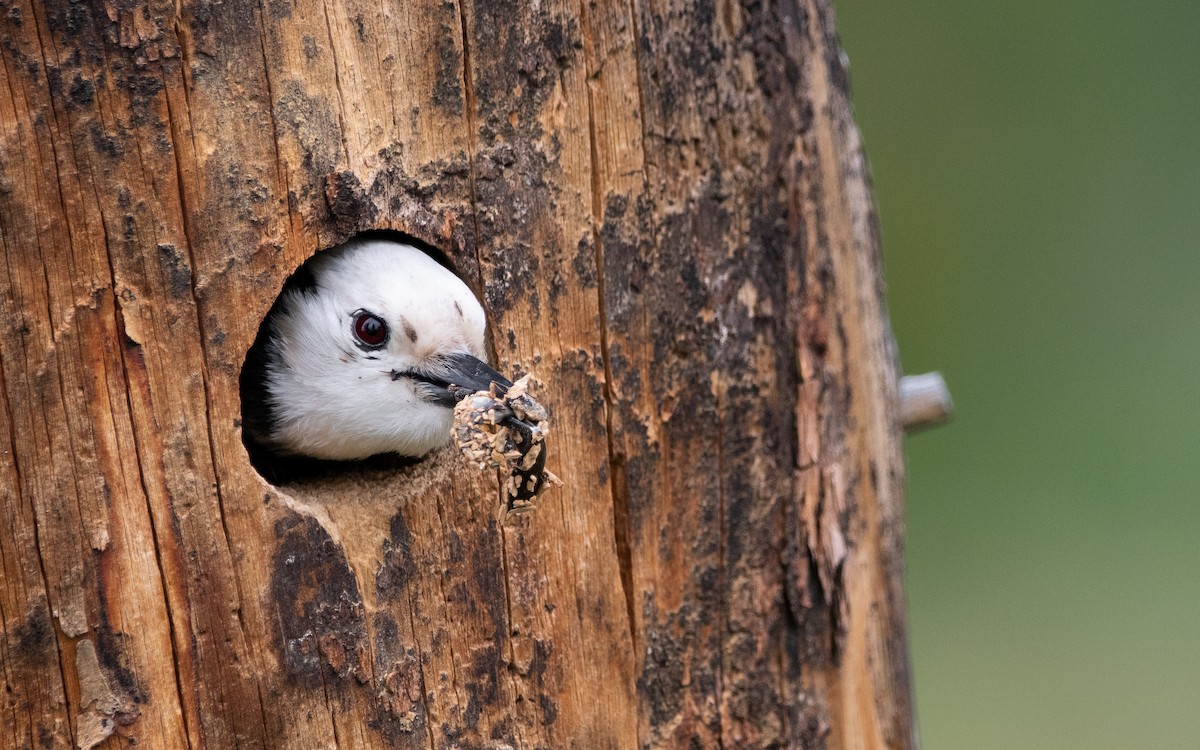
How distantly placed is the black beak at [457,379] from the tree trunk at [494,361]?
10 centimetres

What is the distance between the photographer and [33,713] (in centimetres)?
206

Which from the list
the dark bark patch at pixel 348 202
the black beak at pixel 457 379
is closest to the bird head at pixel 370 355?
the black beak at pixel 457 379

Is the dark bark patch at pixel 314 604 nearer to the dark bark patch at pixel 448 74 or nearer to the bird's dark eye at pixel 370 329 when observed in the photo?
the bird's dark eye at pixel 370 329

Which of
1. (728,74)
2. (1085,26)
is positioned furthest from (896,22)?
(728,74)

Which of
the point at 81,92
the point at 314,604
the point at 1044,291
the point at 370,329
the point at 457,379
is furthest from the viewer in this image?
the point at 1044,291

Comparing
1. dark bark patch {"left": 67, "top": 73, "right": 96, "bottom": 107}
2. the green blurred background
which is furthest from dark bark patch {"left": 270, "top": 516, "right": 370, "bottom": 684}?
the green blurred background

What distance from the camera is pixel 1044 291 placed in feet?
22.8

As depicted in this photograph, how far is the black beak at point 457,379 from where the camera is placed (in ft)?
8.11

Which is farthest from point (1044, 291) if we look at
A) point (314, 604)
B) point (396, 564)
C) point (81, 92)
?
point (81, 92)

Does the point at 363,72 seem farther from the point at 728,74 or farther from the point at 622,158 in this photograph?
the point at 728,74

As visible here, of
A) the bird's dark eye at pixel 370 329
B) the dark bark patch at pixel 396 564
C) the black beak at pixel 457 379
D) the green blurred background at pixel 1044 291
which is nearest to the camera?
the dark bark patch at pixel 396 564

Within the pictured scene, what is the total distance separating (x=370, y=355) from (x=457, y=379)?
317 mm

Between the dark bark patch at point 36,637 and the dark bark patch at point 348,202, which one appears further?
the dark bark patch at point 348,202

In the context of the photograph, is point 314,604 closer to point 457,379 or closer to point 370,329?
point 457,379
